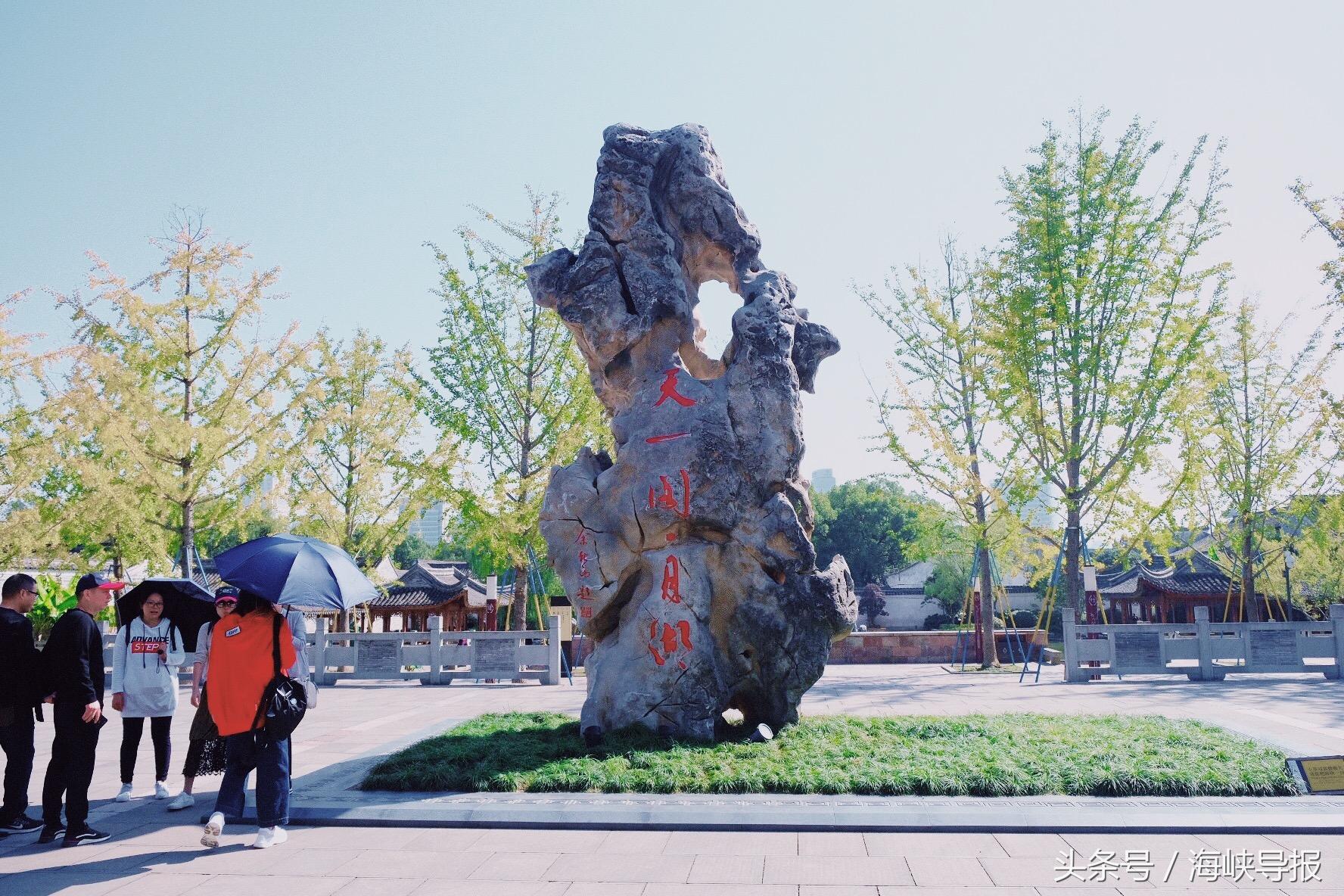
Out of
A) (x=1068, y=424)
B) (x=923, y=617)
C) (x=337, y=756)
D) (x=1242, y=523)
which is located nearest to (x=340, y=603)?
(x=337, y=756)

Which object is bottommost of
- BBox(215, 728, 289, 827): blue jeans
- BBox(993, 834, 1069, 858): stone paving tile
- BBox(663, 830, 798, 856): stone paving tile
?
BBox(993, 834, 1069, 858): stone paving tile

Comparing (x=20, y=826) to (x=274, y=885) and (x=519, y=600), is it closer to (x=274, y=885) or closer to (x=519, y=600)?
(x=274, y=885)

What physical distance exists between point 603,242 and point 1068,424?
1148 cm

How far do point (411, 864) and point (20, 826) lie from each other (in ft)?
8.44

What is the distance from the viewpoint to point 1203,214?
1619cm

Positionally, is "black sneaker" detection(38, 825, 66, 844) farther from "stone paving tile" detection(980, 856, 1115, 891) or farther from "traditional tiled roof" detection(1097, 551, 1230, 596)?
"traditional tiled roof" detection(1097, 551, 1230, 596)

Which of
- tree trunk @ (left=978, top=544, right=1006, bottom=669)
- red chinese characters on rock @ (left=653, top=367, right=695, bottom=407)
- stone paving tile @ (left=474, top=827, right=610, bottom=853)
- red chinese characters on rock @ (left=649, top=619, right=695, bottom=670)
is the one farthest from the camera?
tree trunk @ (left=978, top=544, right=1006, bottom=669)

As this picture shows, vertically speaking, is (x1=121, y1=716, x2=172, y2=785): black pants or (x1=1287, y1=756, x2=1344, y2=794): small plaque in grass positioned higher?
(x1=121, y1=716, x2=172, y2=785): black pants

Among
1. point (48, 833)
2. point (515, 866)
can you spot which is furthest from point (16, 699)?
point (515, 866)

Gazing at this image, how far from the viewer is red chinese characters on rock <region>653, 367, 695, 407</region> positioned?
Result: 779cm

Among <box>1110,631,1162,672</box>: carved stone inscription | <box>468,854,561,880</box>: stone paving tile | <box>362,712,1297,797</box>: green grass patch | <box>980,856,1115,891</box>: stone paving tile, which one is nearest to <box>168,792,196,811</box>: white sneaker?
<box>362,712,1297,797</box>: green grass patch

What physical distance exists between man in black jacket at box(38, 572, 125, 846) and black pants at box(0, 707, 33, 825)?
144 millimetres

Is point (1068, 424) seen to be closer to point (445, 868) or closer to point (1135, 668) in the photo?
point (1135, 668)

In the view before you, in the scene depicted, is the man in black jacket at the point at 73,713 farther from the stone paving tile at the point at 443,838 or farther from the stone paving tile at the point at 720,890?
the stone paving tile at the point at 720,890
